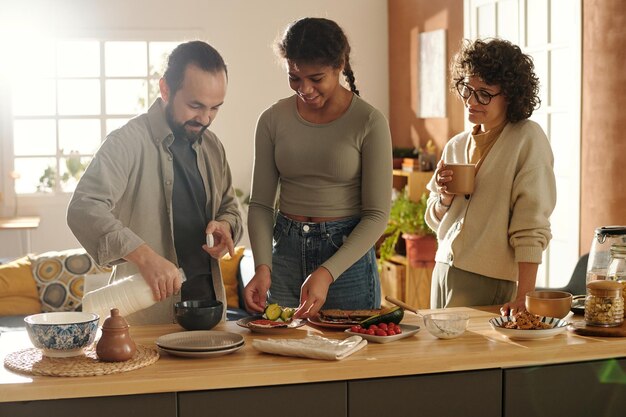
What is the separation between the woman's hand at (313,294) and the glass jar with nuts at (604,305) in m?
0.70

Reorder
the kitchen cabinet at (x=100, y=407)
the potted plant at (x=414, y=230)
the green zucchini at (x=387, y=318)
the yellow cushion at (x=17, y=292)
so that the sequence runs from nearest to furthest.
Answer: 1. the kitchen cabinet at (x=100, y=407)
2. the green zucchini at (x=387, y=318)
3. the yellow cushion at (x=17, y=292)
4. the potted plant at (x=414, y=230)

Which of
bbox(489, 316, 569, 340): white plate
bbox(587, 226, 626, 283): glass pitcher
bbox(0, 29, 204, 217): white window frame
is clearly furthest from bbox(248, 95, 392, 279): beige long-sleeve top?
bbox(0, 29, 204, 217): white window frame

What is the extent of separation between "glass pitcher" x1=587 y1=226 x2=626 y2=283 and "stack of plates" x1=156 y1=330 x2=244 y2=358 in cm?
103

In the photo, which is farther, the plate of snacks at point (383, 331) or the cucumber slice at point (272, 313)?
the cucumber slice at point (272, 313)

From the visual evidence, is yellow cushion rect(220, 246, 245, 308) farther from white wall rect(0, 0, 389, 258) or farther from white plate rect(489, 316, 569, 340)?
white plate rect(489, 316, 569, 340)

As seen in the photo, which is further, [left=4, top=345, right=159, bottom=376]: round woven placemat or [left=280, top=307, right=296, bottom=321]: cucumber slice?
[left=280, top=307, right=296, bottom=321]: cucumber slice

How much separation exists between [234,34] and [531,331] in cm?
601

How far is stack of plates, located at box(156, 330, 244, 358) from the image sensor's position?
2070mm

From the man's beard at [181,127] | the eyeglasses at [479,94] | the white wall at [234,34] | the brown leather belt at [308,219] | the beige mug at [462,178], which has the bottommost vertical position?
the brown leather belt at [308,219]

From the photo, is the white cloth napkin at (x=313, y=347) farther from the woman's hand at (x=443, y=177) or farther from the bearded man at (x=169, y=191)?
the woman's hand at (x=443, y=177)

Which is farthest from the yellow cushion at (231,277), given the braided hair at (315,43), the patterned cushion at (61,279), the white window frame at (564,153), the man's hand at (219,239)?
the braided hair at (315,43)

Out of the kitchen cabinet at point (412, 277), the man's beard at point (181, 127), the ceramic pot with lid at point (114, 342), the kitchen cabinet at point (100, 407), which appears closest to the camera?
the kitchen cabinet at point (100, 407)

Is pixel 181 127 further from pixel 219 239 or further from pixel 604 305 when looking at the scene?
pixel 604 305

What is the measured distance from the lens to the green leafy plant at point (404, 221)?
20.5ft
